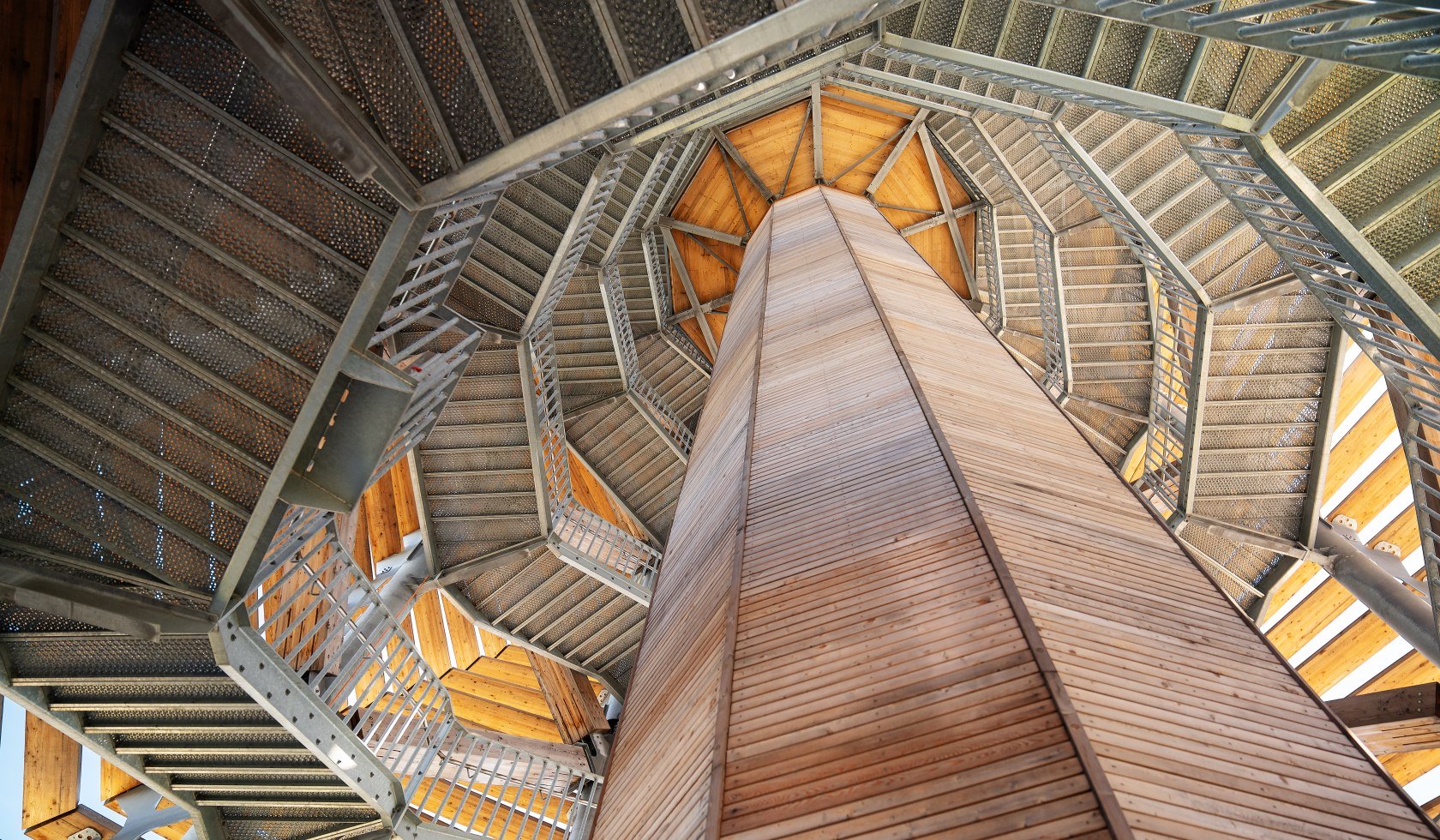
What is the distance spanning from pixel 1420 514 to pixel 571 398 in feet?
48.2

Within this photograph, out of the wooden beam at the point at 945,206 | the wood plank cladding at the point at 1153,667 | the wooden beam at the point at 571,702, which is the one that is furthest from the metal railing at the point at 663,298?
the wood plank cladding at the point at 1153,667

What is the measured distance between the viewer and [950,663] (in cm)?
324

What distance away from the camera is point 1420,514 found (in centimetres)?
638

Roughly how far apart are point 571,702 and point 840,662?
1397 cm

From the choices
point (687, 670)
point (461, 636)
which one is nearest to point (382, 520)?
point (461, 636)

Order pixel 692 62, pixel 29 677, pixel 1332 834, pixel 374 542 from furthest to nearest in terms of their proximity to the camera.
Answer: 1. pixel 374 542
2. pixel 29 677
3. pixel 692 62
4. pixel 1332 834

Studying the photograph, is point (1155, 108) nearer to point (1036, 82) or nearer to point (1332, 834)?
point (1036, 82)

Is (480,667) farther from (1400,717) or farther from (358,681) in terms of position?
(1400,717)

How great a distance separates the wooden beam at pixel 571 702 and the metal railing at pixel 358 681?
1521 millimetres

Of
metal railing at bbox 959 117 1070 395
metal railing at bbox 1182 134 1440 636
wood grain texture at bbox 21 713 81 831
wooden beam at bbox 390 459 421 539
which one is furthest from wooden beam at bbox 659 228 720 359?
metal railing at bbox 1182 134 1440 636

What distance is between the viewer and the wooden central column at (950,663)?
8.82ft

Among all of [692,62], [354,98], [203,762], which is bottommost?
[203,762]

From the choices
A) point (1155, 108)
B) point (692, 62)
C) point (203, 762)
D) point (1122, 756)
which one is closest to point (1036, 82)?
point (1155, 108)

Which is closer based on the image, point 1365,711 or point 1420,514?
point 1420,514
